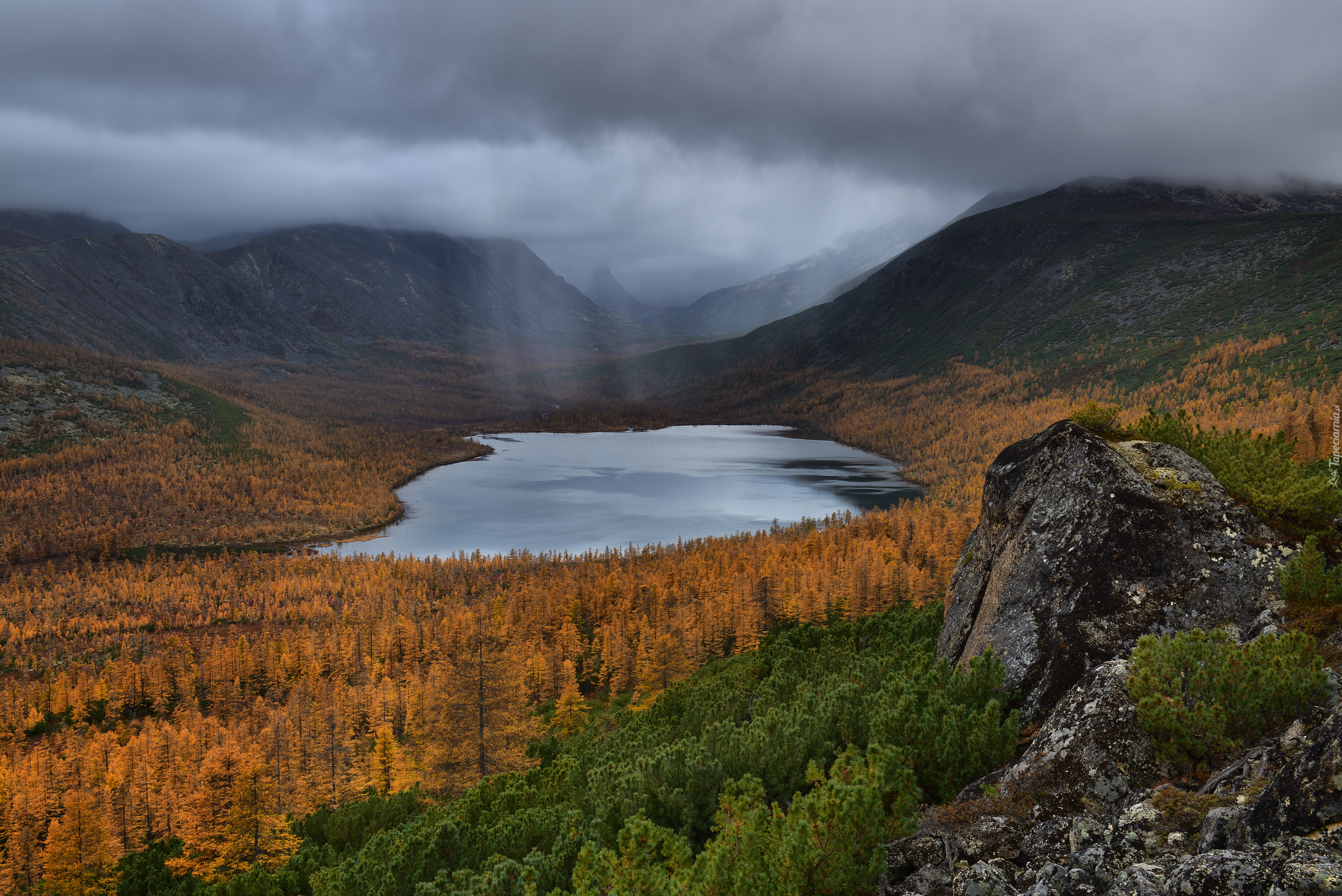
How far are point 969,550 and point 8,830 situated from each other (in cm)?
8890

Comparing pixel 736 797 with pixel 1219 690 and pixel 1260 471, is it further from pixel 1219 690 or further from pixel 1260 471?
pixel 1260 471

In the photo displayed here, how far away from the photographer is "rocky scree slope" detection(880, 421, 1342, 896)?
6770 millimetres

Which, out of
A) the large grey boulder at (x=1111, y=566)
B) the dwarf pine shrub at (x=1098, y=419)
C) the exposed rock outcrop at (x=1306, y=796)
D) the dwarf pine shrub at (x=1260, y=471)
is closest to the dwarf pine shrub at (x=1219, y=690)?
the exposed rock outcrop at (x=1306, y=796)

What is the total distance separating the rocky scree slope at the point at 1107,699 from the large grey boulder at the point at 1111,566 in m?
0.04

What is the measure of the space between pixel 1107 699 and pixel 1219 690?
1.57 meters

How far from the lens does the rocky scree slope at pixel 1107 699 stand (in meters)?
6.77

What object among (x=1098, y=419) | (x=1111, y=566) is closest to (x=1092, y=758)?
(x=1111, y=566)

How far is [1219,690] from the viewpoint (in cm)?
1005

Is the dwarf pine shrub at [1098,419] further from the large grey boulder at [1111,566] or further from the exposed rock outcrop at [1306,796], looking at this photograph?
the exposed rock outcrop at [1306,796]

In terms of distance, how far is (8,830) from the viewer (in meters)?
64.4

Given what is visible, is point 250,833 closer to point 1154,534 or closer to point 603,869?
point 603,869

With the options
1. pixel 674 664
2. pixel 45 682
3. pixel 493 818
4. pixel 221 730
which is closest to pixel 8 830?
pixel 221 730

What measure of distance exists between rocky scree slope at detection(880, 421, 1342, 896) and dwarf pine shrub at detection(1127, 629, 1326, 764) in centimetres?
35

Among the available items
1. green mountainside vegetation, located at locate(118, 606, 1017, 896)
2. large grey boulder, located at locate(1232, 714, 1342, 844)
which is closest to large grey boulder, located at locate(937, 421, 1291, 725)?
green mountainside vegetation, located at locate(118, 606, 1017, 896)
